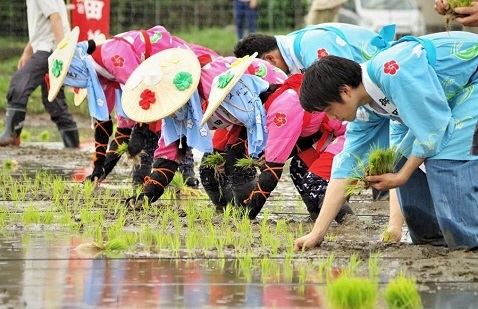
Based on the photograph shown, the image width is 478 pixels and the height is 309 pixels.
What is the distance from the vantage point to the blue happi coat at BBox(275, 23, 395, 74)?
24.0 feet

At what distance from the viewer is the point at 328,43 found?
7.37 m

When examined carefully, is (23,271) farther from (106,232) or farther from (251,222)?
(251,222)

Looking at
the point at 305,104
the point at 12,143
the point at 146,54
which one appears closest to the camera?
the point at 305,104

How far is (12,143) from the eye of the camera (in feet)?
38.3

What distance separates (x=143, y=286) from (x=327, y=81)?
4.21ft

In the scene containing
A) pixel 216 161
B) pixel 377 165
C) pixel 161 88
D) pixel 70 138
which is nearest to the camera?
pixel 377 165

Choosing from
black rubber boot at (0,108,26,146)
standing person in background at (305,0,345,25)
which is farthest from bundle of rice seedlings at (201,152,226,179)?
standing person in background at (305,0,345,25)

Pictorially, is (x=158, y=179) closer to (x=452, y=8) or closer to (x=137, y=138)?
(x=137, y=138)

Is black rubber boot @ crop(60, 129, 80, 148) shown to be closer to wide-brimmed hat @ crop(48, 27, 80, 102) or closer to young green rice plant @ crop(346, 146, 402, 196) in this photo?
wide-brimmed hat @ crop(48, 27, 80, 102)

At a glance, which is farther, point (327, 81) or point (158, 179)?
point (158, 179)

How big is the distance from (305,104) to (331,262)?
750 millimetres

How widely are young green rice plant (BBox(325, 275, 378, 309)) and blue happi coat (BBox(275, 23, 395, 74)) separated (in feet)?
10.9

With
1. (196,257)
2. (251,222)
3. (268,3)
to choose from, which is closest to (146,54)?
(251,222)

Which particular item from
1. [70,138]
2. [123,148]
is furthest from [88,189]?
[70,138]
